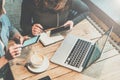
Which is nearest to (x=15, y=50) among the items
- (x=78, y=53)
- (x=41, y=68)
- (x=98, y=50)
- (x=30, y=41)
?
(x=30, y=41)

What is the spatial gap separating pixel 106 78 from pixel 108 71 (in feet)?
0.23

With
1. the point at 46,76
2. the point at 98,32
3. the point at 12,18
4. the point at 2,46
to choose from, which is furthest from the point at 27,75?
the point at 12,18

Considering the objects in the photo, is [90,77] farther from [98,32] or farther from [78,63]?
[98,32]

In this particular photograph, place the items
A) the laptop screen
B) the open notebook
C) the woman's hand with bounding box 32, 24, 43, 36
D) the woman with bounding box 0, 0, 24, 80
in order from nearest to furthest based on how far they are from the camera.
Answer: the laptop screen
the woman with bounding box 0, 0, 24, 80
the open notebook
the woman's hand with bounding box 32, 24, 43, 36

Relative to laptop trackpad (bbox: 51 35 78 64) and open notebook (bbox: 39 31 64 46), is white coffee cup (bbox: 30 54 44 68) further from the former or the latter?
open notebook (bbox: 39 31 64 46)

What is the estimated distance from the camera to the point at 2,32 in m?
1.88

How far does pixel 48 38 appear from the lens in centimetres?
183

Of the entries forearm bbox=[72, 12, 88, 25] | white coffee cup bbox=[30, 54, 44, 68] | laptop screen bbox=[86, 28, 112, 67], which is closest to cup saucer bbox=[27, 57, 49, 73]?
white coffee cup bbox=[30, 54, 44, 68]

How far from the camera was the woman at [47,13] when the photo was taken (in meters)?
2.03

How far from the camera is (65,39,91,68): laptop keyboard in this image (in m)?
1.63

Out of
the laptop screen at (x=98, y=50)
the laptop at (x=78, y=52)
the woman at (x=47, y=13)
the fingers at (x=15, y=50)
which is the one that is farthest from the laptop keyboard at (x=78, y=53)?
the fingers at (x=15, y=50)

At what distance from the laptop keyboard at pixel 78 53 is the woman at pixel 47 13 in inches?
9.6

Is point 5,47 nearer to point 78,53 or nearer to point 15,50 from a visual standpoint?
point 15,50

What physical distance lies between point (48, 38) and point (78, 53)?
281mm
